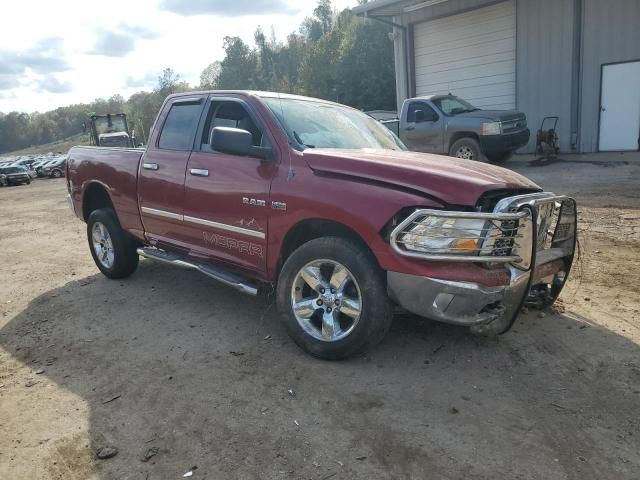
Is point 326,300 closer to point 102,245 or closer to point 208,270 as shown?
point 208,270

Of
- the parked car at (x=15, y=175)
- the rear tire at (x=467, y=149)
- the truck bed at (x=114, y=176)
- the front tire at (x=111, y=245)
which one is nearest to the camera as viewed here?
the truck bed at (x=114, y=176)

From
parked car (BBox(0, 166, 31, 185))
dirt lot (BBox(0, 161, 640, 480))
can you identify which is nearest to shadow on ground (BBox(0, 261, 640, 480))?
dirt lot (BBox(0, 161, 640, 480))

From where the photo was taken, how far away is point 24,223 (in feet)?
40.4

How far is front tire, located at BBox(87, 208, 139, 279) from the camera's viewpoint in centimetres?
589

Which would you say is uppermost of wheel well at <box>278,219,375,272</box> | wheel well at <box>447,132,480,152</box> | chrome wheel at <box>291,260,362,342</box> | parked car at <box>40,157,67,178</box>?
wheel well at <box>447,132,480,152</box>

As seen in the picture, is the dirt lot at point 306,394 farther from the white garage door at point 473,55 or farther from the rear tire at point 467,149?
the white garage door at point 473,55

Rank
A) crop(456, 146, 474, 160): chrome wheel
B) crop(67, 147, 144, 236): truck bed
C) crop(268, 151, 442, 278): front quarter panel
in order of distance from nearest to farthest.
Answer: crop(268, 151, 442, 278): front quarter panel
crop(67, 147, 144, 236): truck bed
crop(456, 146, 474, 160): chrome wheel

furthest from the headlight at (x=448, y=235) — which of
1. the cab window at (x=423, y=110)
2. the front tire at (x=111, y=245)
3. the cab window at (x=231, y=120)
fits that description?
the cab window at (x=423, y=110)

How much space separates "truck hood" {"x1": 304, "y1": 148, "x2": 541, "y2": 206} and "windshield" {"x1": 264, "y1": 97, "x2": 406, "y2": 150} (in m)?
0.28

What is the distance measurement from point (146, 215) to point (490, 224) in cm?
354

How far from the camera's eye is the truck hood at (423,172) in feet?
10.6

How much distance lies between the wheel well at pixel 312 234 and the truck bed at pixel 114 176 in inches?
85.8

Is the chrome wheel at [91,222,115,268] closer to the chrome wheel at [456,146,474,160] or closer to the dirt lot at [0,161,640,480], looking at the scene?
the dirt lot at [0,161,640,480]

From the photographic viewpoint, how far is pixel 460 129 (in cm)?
1318
